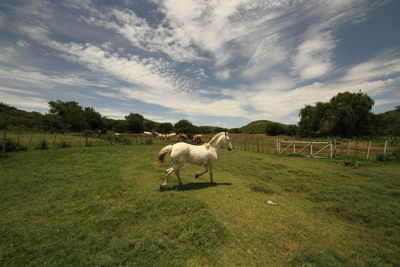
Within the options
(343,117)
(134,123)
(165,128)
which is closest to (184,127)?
(165,128)

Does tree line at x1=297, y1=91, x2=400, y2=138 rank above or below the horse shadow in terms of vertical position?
above

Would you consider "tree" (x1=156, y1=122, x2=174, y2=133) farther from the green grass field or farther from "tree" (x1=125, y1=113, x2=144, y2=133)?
the green grass field

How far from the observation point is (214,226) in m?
3.66

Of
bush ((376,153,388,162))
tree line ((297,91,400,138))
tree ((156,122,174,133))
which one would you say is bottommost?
bush ((376,153,388,162))

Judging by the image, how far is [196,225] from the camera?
145 inches

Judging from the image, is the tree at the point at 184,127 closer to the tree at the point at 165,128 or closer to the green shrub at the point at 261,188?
the tree at the point at 165,128

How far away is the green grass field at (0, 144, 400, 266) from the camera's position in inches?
116

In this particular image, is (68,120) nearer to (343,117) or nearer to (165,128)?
(165,128)

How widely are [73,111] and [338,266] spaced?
2256 inches

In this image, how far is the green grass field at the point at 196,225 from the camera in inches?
116

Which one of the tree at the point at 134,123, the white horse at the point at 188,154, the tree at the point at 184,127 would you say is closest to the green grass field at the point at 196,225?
the white horse at the point at 188,154

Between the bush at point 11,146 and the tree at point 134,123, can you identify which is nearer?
the bush at point 11,146

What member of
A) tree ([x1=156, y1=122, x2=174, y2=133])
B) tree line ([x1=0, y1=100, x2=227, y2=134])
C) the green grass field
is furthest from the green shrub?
tree ([x1=156, y1=122, x2=174, y2=133])

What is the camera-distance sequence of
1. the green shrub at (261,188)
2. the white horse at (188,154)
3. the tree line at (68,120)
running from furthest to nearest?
the tree line at (68,120) < the green shrub at (261,188) < the white horse at (188,154)
